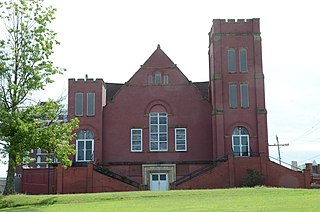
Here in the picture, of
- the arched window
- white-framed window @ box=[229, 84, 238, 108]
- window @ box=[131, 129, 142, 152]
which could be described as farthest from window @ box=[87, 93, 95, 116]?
the arched window

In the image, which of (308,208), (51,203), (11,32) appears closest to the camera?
(308,208)

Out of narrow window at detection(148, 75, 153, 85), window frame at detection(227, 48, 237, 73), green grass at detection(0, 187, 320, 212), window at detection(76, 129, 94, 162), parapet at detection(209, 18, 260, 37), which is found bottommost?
green grass at detection(0, 187, 320, 212)

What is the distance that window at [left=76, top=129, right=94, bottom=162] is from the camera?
4597 centimetres

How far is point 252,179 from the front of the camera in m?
40.3

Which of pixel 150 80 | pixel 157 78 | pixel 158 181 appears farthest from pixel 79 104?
pixel 158 181

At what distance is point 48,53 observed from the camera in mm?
33188

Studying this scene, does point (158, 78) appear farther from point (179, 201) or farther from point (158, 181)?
point (179, 201)

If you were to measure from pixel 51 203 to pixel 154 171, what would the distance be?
1666cm

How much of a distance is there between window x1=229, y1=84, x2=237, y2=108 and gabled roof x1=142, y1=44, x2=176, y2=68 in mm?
5598

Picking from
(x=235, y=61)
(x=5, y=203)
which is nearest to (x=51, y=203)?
(x=5, y=203)

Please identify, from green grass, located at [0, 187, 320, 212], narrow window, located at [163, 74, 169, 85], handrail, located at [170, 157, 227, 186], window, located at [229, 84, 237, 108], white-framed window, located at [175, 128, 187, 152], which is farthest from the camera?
narrow window, located at [163, 74, 169, 85]

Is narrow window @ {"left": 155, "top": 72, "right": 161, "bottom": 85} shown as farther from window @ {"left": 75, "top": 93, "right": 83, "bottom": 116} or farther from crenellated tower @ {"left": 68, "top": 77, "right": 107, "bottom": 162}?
window @ {"left": 75, "top": 93, "right": 83, "bottom": 116}

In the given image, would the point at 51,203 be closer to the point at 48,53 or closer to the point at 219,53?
the point at 48,53

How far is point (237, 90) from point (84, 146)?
43.7ft
